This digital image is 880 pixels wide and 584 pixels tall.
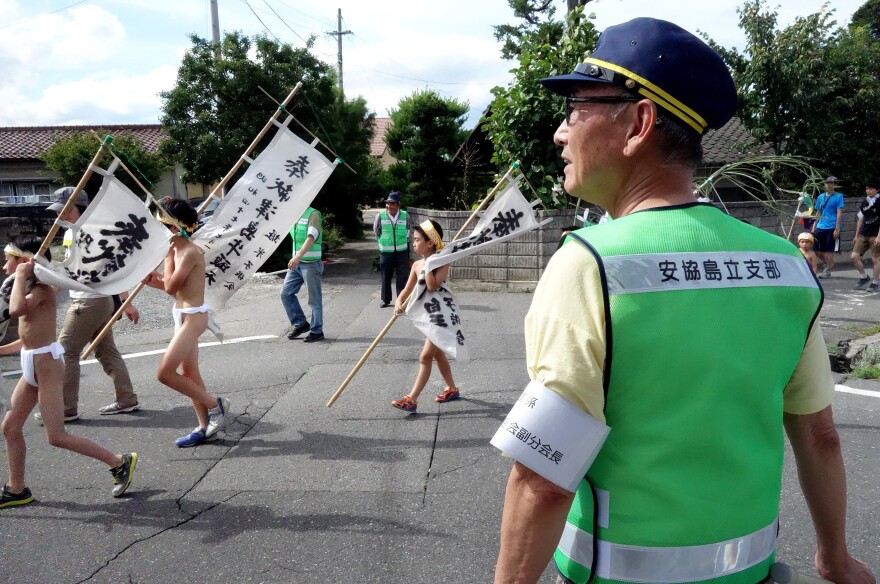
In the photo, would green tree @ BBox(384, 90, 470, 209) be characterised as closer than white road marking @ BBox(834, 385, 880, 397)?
No

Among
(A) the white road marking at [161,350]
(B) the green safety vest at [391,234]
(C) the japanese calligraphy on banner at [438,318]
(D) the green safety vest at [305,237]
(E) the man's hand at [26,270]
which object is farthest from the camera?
(B) the green safety vest at [391,234]

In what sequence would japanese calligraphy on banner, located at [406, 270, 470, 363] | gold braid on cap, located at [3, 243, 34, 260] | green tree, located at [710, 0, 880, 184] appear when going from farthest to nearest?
green tree, located at [710, 0, 880, 184] < japanese calligraphy on banner, located at [406, 270, 470, 363] < gold braid on cap, located at [3, 243, 34, 260]

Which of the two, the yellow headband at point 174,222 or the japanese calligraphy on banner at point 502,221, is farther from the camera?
the japanese calligraphy on banner at point 502,221

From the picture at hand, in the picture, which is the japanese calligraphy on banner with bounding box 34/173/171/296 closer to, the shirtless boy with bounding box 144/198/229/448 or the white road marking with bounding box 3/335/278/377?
the shirtless boy with bounding box 144/198/229/448

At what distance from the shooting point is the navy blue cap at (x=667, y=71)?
4.29 feet

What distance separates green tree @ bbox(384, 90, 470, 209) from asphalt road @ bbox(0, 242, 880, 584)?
10.3m

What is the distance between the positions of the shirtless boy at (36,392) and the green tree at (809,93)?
45.6ft

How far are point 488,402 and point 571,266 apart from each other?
497 cm

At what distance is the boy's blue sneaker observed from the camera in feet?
17.0

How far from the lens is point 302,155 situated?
637 cm

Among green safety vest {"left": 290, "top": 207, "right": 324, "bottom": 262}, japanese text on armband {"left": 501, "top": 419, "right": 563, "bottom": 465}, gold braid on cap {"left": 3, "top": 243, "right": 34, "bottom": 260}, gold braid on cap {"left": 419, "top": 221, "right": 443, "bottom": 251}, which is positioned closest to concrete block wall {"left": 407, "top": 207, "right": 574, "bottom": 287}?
green safety vest {"left": 290, "top": 207, "right": 324, "bottom": 262}

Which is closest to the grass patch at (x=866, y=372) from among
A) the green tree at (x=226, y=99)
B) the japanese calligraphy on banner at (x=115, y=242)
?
the japanese calligraphy on banner at (x=115, y=242)

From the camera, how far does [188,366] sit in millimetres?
5336

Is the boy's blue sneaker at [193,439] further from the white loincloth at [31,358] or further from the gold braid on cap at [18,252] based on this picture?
the gold braid on cap at [18,252]
